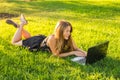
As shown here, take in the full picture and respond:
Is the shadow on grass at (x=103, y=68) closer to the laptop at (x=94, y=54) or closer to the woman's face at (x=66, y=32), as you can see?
the laptop at (x=94, y=54)

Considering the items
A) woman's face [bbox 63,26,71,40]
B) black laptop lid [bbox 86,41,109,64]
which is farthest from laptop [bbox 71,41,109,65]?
woman's face [bbox 63,26,71,40]

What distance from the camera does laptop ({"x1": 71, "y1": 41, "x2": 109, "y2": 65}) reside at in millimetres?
7870

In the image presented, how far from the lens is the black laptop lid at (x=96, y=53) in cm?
787

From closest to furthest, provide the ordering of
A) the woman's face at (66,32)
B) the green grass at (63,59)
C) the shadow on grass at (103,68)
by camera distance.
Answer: the green grass at (63,59) → the shadow on grass at (103,68) → the woman's face at (66,32)

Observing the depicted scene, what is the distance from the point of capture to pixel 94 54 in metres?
8.06

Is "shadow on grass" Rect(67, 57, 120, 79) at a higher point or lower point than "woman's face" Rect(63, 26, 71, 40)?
lower

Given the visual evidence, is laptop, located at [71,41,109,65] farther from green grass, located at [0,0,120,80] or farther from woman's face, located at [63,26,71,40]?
woman's face, located at [63,26,71,40]

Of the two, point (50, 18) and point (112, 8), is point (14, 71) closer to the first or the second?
point (50, 18)

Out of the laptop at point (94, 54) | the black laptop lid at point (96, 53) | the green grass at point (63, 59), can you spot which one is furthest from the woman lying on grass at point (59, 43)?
the black laptop lid at point (96, 53)

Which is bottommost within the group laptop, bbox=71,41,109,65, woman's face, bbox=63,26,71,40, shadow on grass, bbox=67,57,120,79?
shadow on grass, bbox=67,57,120,79

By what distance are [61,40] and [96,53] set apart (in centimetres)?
98

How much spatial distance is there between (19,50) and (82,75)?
8.38 feet

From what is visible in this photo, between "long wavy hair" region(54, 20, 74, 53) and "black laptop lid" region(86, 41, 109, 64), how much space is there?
85 cm

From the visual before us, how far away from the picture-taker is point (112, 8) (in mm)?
20641
